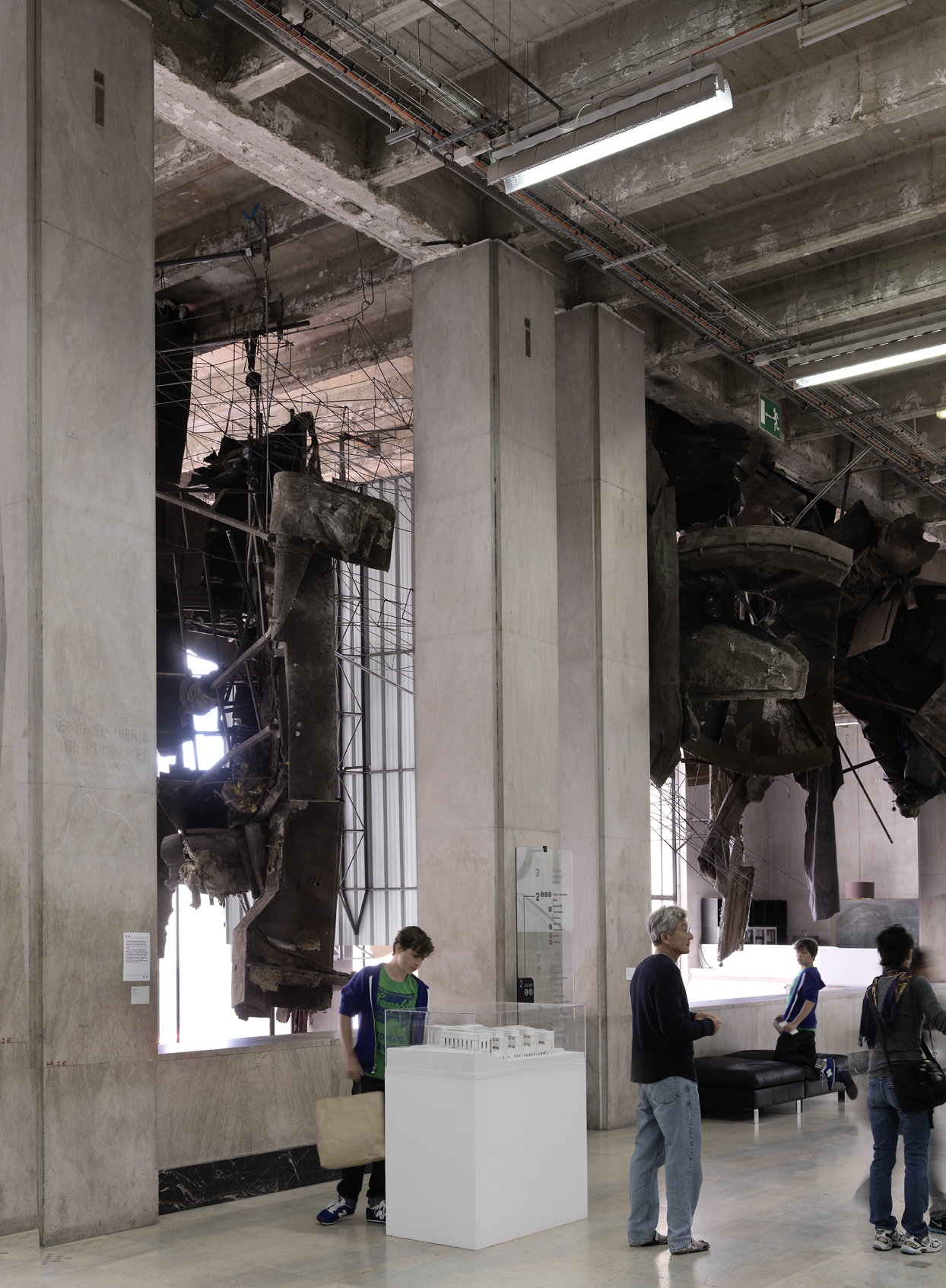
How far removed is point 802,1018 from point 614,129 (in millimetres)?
8087

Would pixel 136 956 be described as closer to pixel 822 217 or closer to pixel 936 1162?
pixel 936 1162

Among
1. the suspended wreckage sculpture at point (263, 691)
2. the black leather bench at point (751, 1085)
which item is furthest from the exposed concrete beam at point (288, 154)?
the black leather bench at point (751, 1085)

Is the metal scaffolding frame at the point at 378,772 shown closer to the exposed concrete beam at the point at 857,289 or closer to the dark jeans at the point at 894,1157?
the exposed concrete beam at the point at 857,289

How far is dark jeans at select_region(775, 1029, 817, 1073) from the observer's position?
40.1 ft

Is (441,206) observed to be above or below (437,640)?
above

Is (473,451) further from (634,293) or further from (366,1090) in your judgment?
(366,1090)

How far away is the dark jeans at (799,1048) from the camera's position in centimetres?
1223

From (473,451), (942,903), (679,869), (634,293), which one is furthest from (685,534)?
(679,869)

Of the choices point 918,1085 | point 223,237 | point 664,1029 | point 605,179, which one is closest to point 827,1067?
point 918,1085

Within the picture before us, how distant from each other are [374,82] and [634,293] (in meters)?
4.09

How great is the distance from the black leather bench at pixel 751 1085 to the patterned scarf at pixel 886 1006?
458 cm

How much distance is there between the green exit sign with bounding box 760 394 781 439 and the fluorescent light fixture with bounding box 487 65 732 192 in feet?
17.9

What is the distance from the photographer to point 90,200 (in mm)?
7516

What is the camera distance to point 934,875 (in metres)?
20.4
